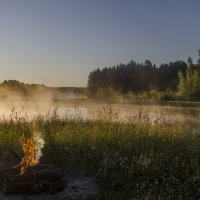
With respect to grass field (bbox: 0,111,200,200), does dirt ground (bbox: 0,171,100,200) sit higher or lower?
lower

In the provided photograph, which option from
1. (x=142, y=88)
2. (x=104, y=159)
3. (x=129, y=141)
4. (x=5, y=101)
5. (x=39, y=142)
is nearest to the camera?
(x=104, y=159)

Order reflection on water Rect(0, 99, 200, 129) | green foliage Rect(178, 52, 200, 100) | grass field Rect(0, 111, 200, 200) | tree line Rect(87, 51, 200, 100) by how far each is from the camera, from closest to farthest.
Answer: grass field Rect(0, 111, 200, 200)
reflection on water Rect(0, 99, 200, 129)
green foliage Rect(178, 52, 200, 100)
tree line Rect(87, 51, 200, 100)

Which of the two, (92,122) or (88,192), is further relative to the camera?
(92,122)

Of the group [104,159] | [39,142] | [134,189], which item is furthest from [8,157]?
[134,189]

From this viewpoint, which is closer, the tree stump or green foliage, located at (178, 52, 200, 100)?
the tree stump

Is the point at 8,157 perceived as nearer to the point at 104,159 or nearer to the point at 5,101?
the point at 104,159

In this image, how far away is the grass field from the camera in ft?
27.5

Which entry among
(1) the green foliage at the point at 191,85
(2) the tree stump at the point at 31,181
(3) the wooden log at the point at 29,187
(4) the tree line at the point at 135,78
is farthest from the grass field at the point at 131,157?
(4) the tree line at the point at 135,78

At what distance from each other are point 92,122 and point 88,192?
26.8ft

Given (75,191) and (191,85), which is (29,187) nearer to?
(75,191)

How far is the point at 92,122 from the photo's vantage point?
1684 centimetres

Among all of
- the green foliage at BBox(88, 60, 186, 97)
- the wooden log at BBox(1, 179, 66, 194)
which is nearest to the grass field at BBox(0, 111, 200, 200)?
the wooden log at BBox(1, 179, 66, 194)

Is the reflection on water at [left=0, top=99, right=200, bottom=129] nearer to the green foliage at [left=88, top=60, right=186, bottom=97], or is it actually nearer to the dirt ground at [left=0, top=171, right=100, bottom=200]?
the dirt ground at [left=0, top=171, right=100, bottom=200]

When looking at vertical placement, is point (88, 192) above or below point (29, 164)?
below
